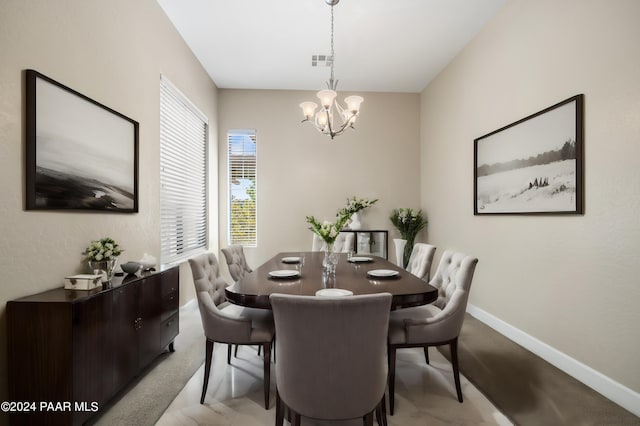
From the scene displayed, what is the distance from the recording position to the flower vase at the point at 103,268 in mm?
2041

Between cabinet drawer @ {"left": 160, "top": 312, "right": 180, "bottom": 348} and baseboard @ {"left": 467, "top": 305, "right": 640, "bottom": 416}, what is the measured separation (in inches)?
124

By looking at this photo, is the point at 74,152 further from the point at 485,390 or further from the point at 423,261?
the point at 485,390

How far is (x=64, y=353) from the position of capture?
62.4 inches

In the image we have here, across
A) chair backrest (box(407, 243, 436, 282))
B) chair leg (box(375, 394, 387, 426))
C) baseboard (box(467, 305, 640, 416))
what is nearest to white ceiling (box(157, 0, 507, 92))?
chair backrest (box(407, 243, 436, 282))

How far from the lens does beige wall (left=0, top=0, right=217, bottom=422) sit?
5.26 feet

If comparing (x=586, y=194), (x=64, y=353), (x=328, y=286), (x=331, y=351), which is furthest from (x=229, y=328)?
(x=586, y=194)

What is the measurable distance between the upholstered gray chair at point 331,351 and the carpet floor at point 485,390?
0.67 metres

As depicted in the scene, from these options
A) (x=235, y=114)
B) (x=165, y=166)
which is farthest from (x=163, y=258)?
(x=235, y=114)

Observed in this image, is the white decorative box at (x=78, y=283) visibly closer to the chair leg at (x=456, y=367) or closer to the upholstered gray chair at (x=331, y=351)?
the upholstered gray chair at (x=331, y=351)

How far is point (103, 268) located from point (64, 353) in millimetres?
645

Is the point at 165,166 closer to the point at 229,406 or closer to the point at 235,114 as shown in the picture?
the point at 235,114

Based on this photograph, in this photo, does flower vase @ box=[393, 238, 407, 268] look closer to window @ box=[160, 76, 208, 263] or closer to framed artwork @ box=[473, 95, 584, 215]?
framed artwork @ box=[473, 95, 584, 215]

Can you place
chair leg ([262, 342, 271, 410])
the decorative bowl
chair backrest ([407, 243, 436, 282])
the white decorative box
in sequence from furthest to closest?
chair backrest ([407, 243, 436, 282]) → the decorative bowl → chair leg ([262, 342, 271, 410]) → the white decorative box

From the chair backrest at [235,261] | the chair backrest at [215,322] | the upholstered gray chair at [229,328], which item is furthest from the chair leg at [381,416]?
the chair backrest at [235,261]
